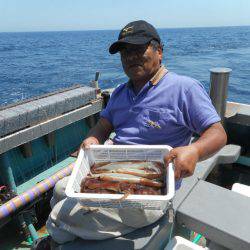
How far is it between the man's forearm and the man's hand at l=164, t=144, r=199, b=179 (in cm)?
9

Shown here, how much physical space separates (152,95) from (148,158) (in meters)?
0.49

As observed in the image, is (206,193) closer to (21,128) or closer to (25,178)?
(21,128)

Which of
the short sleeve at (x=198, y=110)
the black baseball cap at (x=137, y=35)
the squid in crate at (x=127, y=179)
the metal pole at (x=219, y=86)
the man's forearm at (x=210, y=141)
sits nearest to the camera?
the squid in crate at (x=127, y=179)

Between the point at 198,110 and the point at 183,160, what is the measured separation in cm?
48

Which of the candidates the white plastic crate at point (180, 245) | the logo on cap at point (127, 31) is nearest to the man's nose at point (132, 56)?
the logo on cap at point (127, 31)

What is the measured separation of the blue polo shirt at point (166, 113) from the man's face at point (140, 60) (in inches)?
3.4

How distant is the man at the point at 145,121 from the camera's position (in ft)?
6.39

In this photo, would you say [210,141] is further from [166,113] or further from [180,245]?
[180,245]

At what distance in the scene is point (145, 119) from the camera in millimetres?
2225

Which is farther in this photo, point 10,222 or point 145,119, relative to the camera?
point 10,222

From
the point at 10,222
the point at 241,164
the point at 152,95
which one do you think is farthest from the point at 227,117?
the point at 10,222

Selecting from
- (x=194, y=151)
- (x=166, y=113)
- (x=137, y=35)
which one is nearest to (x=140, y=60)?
(x=137, y=35)

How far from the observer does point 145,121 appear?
7.29 feet

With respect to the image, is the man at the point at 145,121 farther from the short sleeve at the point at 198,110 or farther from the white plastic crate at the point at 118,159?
the white plastic crate at the point at 118,159
